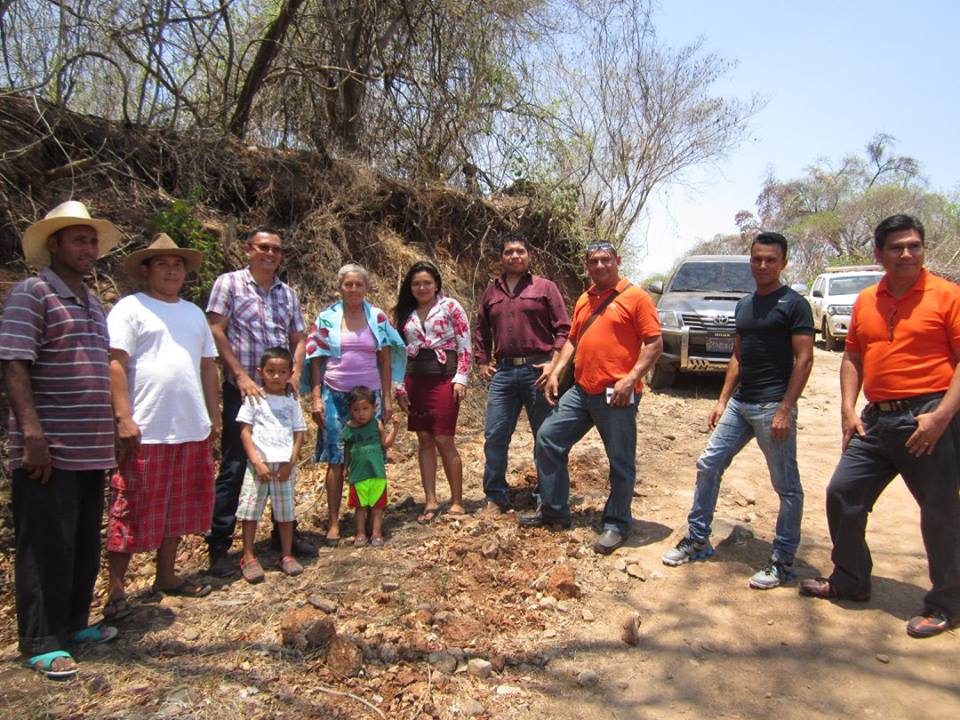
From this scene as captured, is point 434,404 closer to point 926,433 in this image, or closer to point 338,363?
point 338,363

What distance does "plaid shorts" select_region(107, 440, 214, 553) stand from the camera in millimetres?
3355

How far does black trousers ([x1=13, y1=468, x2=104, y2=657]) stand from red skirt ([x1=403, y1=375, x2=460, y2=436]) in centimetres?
222

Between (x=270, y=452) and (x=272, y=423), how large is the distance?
0.55 ft

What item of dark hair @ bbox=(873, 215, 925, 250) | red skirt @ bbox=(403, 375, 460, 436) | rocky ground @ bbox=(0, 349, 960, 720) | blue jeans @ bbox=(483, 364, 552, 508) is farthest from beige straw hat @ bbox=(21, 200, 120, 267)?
dark hair @ bbox=(873, 215, 925, 250)

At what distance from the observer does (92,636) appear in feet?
10.2

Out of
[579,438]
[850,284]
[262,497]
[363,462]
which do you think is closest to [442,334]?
[363,462]

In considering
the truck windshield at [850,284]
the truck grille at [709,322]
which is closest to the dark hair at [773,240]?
the truck grille at [709,322]

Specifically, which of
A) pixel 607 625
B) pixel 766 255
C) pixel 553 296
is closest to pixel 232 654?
pixel 607 625

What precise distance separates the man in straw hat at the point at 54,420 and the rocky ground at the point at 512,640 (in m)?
0.26

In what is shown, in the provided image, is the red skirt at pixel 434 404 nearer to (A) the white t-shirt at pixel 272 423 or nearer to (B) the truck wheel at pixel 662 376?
(A) the white t-shirt at pixel 272 423

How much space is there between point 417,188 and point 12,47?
15.0ft

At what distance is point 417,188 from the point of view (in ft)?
29.5

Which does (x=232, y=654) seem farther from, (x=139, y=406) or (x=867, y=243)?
(x=867, y=243)

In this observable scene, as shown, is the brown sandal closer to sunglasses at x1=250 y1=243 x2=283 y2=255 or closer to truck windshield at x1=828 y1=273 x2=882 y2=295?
sunglasses at x1=250 y1=243 x2=283 y2=255
